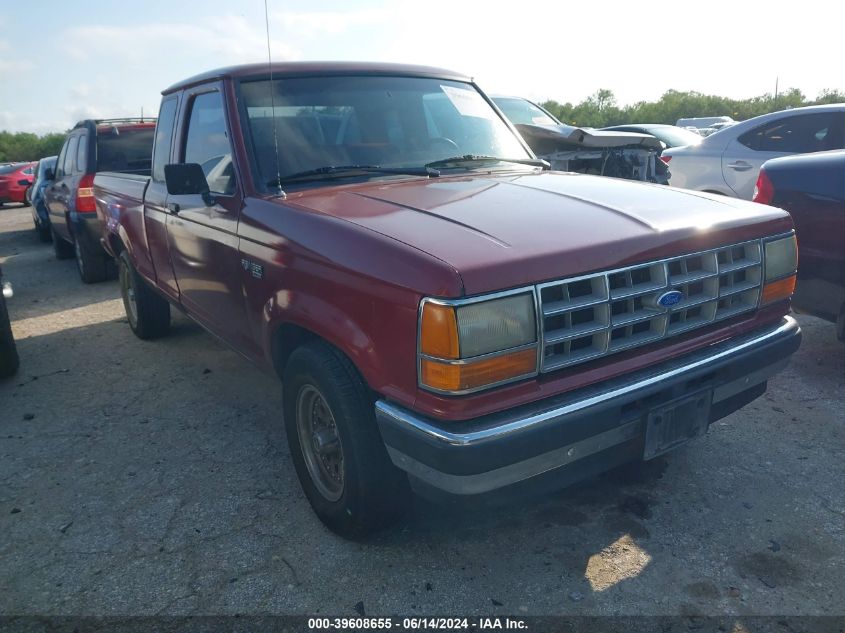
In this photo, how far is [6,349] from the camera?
504 centimetres

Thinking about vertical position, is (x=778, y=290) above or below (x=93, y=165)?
below

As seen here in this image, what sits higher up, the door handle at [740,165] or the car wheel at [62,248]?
the door handle at [740,165]

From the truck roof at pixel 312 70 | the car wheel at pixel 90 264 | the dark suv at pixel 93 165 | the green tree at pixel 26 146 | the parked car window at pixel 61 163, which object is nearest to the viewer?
the truck roof at pixel 312 70

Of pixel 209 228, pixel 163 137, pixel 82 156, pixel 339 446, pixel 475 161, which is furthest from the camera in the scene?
pixel 82 156

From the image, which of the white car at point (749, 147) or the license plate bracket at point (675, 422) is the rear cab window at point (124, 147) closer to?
the white car at point (749, 147)

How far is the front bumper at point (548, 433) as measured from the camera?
7.07 ft

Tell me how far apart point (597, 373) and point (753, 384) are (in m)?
0.89

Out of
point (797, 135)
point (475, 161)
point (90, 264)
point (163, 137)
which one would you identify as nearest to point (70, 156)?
point (90, 264)

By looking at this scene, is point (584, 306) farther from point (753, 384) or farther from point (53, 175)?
point (53, 175)

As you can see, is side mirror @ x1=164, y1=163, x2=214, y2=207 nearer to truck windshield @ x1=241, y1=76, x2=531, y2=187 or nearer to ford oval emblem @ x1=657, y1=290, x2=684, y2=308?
truck windshield @ x1=241, y1=76, x2=531, y2=187

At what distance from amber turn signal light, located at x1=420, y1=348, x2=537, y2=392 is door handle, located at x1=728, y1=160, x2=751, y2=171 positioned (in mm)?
6410

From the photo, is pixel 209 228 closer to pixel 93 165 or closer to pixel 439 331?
pixel 439 331

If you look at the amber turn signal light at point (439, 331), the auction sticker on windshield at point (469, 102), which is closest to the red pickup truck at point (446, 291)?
the amber turn signal light at point (439, 331)

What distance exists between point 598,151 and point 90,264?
6.05 meters
